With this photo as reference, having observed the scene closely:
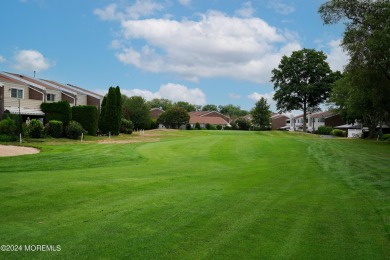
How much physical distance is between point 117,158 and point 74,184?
888cm

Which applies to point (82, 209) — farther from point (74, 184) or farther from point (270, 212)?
Answer: point (270, 212)

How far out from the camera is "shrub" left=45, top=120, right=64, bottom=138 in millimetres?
32125

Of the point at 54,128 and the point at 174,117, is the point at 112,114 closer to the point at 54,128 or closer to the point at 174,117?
the point at 54,128

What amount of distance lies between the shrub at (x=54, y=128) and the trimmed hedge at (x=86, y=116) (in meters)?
5.48

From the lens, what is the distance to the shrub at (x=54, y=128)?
1265 inches

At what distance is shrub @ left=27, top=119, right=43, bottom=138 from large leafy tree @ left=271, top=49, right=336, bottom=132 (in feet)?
189

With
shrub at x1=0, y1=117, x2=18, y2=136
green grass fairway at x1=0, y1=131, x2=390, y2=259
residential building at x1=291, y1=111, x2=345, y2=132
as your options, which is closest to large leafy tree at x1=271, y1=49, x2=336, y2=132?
residential building at x1=291, y1=111, x2=345, y2=132

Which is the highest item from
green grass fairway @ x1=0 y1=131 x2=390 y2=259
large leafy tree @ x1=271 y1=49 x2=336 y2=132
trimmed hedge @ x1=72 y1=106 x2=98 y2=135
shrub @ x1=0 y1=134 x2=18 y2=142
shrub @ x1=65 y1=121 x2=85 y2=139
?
large leafy tree @ x1=271 y1=49 x2=336 y2=132

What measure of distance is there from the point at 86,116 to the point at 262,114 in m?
57.7

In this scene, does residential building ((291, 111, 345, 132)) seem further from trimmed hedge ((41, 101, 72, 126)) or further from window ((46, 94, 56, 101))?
trimmed hedge ((41, 101, 72, 126))

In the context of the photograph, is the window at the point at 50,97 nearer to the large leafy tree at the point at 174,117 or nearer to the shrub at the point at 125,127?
the shrub at the point at 125,127

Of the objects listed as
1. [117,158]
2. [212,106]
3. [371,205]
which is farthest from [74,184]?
[212,106]

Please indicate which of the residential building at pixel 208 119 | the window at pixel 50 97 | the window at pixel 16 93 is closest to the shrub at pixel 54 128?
the window at pixel 16 93

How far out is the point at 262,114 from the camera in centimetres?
8925
